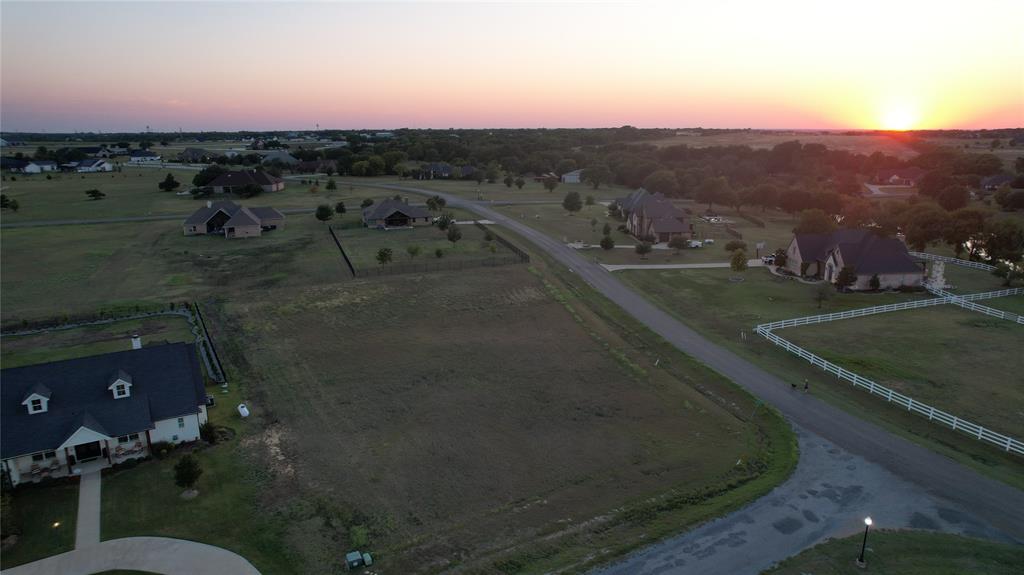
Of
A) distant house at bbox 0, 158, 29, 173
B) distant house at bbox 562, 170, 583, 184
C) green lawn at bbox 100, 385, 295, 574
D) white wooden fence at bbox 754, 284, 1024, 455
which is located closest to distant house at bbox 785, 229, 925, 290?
white wooden fence at bbox 754, 284, 1024, 455

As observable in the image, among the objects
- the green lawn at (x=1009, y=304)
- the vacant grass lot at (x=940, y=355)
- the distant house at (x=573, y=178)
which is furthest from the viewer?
the distant house at (x=573, y=178)

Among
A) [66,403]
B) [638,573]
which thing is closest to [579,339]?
[638,573]

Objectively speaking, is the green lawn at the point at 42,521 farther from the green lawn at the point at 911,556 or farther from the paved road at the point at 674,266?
the paved road at the point at 674,266

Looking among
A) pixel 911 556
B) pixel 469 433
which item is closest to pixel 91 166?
pixel 469 433

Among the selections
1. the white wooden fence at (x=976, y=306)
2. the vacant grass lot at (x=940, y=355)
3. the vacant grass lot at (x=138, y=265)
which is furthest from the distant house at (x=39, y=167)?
the white wooden fence at (x=976, y=306)

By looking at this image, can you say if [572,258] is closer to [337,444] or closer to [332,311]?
[332,311]

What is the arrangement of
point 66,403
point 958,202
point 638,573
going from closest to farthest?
point 638,573
point 66,403
point 958,202

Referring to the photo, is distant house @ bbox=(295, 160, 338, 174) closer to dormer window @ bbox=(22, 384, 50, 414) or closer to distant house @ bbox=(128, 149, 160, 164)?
distant house @ bbox=(128, 149, 160, 164)
